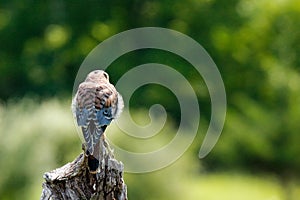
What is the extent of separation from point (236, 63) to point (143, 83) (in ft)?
7.76

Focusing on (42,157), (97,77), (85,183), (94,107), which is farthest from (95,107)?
(42,157)

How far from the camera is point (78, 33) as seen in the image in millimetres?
24312

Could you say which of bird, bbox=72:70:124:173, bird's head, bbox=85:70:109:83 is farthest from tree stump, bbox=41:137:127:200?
bird's head, bbox=85:70:109:83

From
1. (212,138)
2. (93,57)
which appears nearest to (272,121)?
(212,138)

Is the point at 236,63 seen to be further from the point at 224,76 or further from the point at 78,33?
the point at 78,33

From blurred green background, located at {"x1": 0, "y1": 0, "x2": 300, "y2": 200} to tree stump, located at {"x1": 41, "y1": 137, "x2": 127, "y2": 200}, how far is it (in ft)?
29.6

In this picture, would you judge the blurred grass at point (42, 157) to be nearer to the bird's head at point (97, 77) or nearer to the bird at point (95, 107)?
the bird's head at point (97, 77)

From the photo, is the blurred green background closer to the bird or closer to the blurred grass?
the blurred grass

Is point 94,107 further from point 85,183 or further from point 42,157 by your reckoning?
point 42,157

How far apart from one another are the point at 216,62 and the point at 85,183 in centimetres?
2025

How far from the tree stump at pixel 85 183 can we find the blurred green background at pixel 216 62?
903 centimetres

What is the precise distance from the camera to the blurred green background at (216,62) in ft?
51.8

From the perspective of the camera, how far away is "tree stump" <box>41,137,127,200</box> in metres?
3.21

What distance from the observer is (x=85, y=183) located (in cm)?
327
